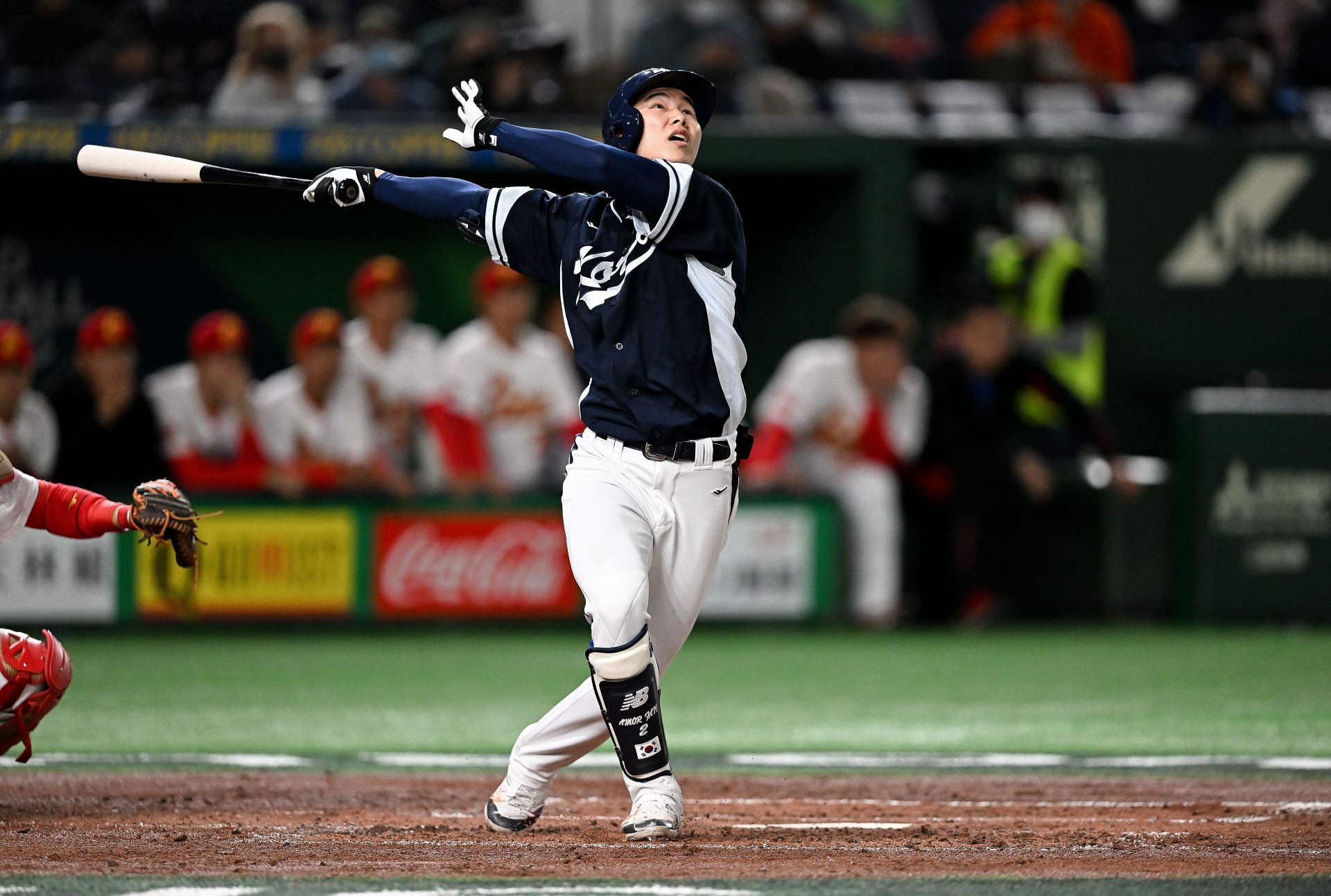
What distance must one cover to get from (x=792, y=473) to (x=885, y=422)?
567mm

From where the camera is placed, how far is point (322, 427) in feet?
32.2

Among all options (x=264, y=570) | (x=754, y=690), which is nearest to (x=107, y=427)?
(x=264, y=570)

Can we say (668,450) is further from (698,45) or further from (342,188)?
(698,45)

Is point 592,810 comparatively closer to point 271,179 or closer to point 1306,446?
point 271,179

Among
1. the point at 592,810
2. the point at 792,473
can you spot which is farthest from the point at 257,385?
the point at 592,810

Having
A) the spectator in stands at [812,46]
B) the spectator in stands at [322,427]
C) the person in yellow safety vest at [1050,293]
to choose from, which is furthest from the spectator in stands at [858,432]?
the spectator in stands at [812,46]

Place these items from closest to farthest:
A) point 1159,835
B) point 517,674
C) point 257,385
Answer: point 1159,835 → point 517,674 → point 257,385

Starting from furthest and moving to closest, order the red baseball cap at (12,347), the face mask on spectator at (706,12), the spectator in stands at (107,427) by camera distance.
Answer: the face mask on spectator at (706,12), the spectator in stands at (107,427), the red baseball cap at (12,347)

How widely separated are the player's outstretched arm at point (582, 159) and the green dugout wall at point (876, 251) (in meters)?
6.34

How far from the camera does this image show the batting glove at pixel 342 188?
4.53m

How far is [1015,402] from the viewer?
10.4 meters

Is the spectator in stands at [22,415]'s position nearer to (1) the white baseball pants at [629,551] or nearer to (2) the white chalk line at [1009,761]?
(2) the white chalk line at [1009,761]

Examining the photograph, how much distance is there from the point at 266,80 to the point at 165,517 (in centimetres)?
596

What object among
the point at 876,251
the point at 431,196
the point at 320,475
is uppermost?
the point at 876,251
